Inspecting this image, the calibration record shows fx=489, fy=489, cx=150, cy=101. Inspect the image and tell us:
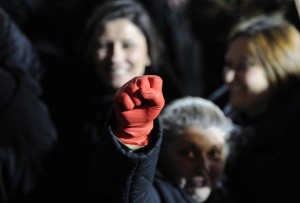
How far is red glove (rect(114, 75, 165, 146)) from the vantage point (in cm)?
89

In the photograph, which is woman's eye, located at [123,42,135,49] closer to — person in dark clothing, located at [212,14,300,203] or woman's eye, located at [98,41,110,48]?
woman's eye, located at [98,41,110,48]

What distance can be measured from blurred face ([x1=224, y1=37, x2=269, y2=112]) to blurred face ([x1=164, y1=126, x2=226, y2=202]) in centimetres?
27

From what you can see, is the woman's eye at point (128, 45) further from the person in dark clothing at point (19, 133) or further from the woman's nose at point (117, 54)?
the person in dark clothing at point (19, 133)

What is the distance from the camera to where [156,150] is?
0.97 m

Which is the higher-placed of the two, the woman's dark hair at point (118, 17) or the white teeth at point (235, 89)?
the woman's dark hair at point (118, 17)

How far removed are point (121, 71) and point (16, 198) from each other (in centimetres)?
52

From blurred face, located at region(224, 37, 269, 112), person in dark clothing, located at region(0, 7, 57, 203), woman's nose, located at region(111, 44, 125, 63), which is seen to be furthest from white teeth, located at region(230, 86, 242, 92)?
person in dark clothing, located at region(0, 7, 57, 203)

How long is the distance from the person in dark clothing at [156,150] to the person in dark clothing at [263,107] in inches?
3.4

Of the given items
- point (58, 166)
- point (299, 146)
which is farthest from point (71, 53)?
point (299, 146)

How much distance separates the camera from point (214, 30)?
6.54 feet

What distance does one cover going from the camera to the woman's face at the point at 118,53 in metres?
1.61

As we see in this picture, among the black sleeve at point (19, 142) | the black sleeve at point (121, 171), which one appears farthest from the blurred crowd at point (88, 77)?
the black sleeve at point (121, 171)

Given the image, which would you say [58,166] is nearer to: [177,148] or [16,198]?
[16,198]

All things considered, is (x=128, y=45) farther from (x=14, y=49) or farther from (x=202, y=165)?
(x=202, y=165)
